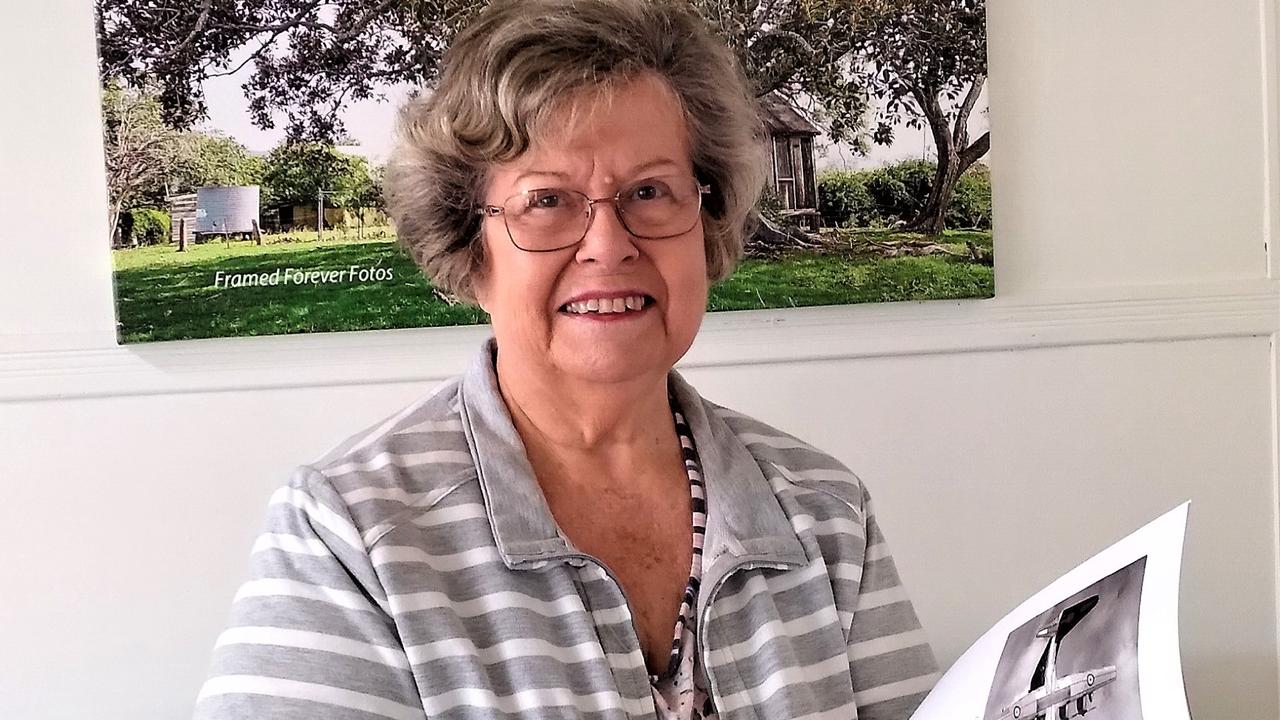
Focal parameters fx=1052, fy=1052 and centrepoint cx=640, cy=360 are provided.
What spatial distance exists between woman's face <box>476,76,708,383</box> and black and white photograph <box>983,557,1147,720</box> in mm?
453

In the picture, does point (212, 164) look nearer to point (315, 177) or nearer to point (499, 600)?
point (315, 177)

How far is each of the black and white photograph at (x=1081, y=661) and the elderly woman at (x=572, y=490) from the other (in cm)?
31

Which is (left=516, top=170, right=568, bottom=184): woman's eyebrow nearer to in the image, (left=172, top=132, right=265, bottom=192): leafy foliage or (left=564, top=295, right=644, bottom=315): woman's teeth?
(left=564, top=295, right=644, bottom=315): woman's teeth

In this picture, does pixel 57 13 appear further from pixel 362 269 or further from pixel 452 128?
pixel 452 128

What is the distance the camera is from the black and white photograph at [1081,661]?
60 cm

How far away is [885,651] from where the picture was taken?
1039 millimetres

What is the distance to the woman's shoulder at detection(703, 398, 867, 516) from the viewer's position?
1094 mm

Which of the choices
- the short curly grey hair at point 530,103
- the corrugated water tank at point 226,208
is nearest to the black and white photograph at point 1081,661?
the short curly grey hair at point 530,103

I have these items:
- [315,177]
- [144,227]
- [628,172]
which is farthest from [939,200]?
[144,227]

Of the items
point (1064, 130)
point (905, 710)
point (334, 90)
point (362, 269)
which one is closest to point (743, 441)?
point (905, 710)

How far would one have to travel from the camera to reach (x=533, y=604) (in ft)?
2.93

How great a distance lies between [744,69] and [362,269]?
2.10ft

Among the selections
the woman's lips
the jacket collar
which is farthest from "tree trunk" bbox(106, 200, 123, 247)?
the woman's lips

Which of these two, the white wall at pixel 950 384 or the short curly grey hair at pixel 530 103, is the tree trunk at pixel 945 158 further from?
the short curly grey hair at pixel 530 103
